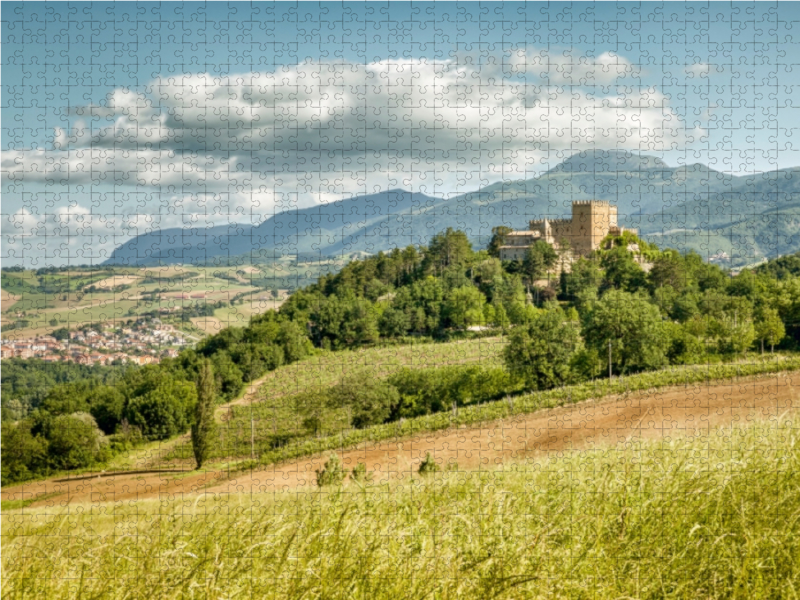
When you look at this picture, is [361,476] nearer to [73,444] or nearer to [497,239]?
[73,444]

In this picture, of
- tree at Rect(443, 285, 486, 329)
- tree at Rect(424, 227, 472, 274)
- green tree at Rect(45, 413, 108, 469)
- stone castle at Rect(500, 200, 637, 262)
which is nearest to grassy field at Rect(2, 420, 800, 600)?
green tree at Rect(45, 413, 108, 469)

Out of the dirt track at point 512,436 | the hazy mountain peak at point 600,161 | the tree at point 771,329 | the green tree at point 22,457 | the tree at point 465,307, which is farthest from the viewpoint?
the tree at point 465,307

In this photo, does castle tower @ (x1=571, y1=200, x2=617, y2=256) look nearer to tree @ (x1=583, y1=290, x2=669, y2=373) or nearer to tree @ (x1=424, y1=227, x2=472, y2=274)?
tree @ (x1=424, y1=227, x2=472, y2=274)

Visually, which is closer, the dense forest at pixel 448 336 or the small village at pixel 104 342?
the small village at pixel 104 342

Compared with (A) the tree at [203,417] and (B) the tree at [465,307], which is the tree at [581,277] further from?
(A) the tree at [203,417]

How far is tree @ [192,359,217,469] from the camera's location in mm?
30578

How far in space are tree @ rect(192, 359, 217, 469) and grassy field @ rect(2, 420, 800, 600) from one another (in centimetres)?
2666

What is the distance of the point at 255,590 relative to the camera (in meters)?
2.90

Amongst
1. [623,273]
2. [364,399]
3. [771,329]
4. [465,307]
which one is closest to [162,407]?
[364,399]

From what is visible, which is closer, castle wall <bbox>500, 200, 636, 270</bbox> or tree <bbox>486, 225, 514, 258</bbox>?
castle wall <bbox>500, 200, 636, 270</bbox>

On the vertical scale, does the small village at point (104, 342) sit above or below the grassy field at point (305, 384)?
above

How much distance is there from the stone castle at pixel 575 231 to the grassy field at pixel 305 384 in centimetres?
1628

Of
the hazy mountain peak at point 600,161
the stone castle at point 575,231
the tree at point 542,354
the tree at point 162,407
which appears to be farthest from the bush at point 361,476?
the stone castle at point 575,231

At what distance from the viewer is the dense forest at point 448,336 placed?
40312mm
